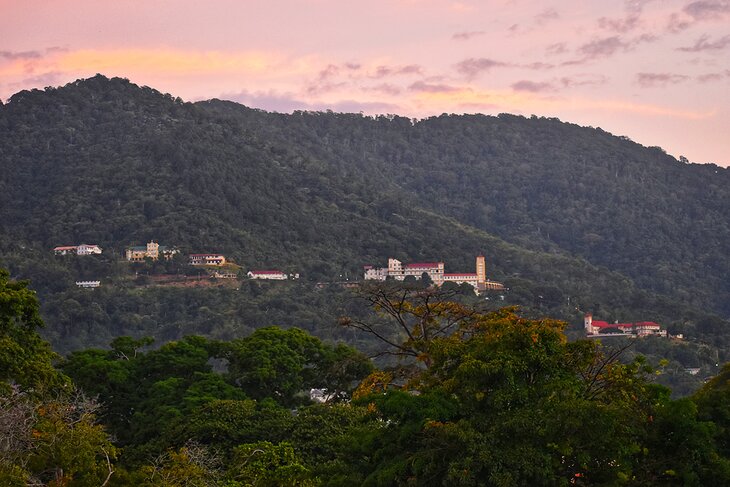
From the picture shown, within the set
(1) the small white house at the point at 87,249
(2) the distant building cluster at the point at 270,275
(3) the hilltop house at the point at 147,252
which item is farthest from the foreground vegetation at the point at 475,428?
(1) the small white house at the point at 87,249

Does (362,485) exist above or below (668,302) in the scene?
above

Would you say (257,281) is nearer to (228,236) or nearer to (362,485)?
(228,236)

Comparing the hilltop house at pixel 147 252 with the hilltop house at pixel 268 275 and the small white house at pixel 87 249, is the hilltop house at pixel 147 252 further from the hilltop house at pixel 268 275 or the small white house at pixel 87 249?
the hilltop house at pixel 268 275

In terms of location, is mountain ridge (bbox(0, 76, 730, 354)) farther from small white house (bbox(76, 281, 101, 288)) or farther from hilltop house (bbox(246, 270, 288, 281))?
hilltop house (bbox(246, 270, 288, 281))

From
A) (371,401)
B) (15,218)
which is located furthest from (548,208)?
(371,401)

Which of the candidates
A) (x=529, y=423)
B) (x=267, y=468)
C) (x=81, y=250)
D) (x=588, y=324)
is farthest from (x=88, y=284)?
(x=529, y=423)

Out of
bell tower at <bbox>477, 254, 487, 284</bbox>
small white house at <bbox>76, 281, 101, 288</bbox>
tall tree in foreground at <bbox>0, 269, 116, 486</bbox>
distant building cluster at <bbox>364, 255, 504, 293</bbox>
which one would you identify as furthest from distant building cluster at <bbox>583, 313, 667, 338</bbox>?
tall tree in foreground at <bbox>0, 269, 116, 486</bbox>
